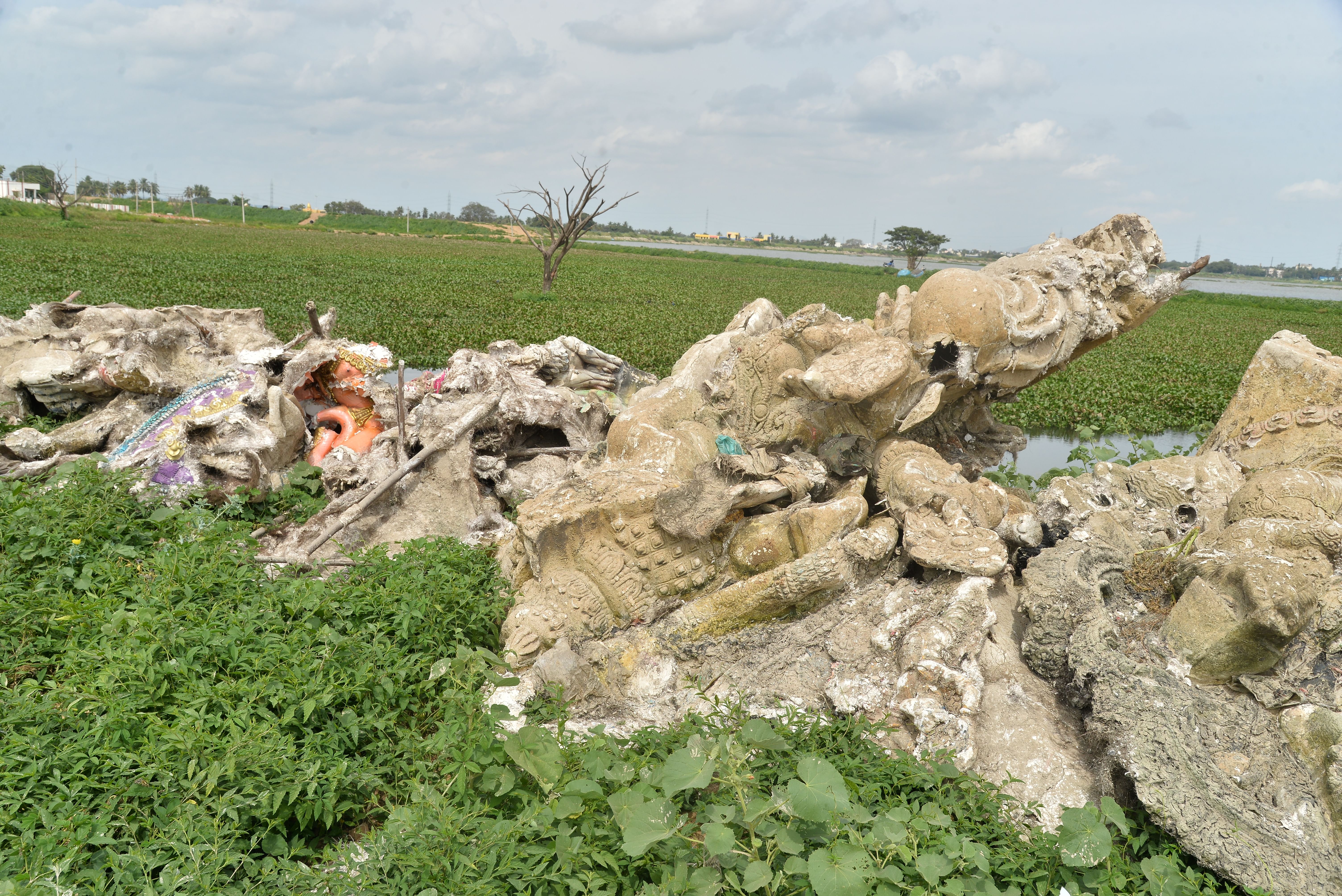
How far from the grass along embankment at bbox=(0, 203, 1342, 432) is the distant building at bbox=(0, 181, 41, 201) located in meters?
37.3

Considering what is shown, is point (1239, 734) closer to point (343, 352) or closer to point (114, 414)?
point (343, 352)

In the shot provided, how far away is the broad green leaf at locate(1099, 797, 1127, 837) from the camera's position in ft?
7.38

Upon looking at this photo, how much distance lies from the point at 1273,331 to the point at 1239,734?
25135mm

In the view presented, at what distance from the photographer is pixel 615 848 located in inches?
87.4

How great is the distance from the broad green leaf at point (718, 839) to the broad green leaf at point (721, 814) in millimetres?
31

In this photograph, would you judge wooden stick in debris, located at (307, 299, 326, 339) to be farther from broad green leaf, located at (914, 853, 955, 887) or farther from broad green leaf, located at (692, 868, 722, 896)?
broad green leaf, located at (914, 853, 955, 887)

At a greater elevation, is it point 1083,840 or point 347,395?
point 347,395

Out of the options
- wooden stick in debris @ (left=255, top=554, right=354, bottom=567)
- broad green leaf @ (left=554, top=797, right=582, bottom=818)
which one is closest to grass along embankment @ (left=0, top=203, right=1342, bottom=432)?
wooden stick in debris @ (left=255, top=554, right=354, bottom=567)

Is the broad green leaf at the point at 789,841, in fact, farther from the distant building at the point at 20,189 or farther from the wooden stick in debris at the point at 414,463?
the distant building at the point at 20,189

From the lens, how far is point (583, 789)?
223cm

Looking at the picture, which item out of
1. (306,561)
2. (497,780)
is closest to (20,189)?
(306,561)

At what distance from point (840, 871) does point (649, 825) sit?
0.48 m

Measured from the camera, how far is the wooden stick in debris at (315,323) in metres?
5.95

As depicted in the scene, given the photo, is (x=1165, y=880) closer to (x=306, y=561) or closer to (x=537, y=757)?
(x=537, y=757)
